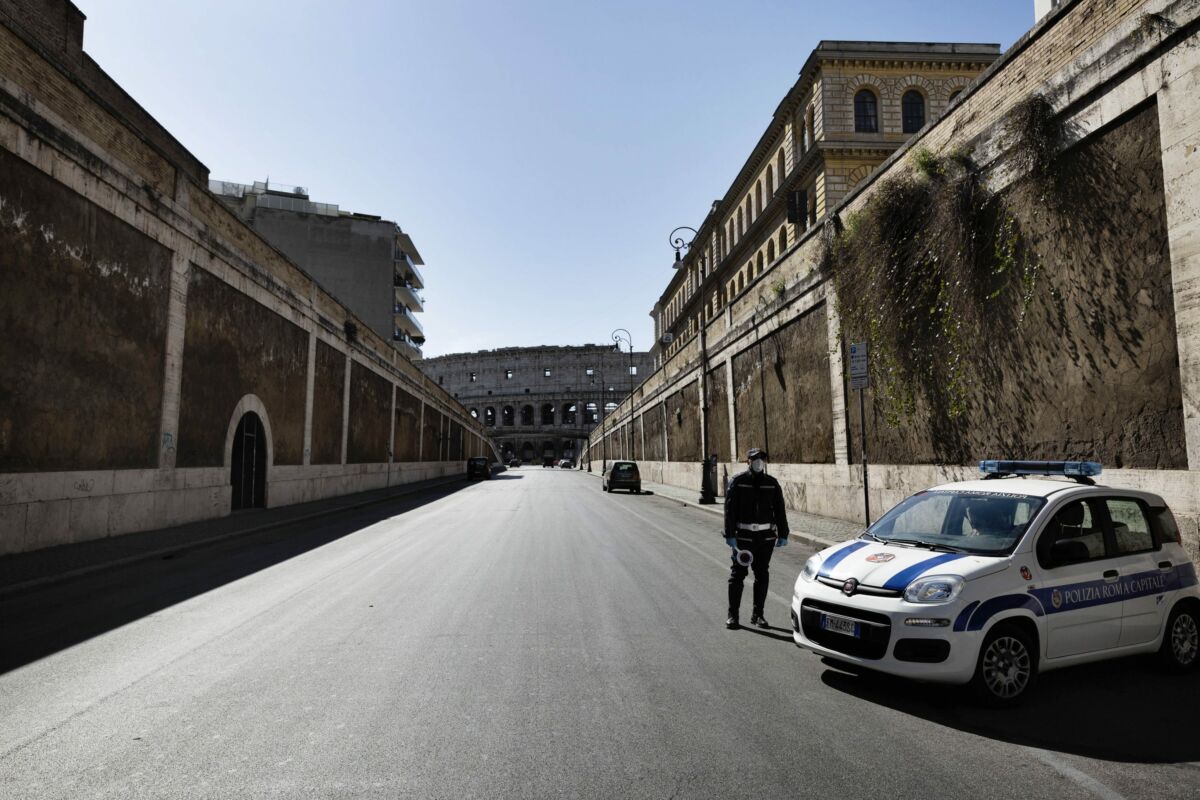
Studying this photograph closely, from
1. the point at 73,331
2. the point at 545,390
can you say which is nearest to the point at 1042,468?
the point at 73,331

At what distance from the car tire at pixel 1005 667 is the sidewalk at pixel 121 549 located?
9.76 meters

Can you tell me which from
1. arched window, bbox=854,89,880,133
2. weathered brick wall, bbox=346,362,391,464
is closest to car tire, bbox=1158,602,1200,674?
weathered brick wall, bbox=346,362,391,464

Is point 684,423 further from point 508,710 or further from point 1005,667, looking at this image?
point 508,710

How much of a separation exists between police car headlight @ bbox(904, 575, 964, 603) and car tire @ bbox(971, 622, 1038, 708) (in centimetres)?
36

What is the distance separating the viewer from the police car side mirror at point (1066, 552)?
16.1ft

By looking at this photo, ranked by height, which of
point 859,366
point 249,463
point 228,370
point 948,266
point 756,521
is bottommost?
point 756,521

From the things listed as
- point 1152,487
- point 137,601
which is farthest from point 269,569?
point 1152,487

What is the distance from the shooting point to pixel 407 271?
61125mm

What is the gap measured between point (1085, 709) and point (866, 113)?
35.1 metres

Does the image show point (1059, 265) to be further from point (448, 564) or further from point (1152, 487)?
point (448, 564)

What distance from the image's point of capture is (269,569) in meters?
10.1

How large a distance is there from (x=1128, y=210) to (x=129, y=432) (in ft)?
54.0

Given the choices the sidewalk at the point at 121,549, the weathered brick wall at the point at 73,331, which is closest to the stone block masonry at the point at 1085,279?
the sidewalk at the point at 121,549

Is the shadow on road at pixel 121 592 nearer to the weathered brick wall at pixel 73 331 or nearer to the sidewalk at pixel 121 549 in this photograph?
the sidewalk at pixel 121 549
